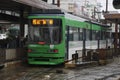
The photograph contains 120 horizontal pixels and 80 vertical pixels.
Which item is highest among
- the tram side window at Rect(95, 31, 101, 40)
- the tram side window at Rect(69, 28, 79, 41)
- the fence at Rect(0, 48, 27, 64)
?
the tram side window at Rect(69, 28, 79, 41)

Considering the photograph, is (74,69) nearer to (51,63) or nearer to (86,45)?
(51,63)

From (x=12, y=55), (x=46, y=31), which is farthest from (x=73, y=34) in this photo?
(x=12, y=55)

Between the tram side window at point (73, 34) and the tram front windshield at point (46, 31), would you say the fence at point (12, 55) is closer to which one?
the tram front windshield at point (46, 31)

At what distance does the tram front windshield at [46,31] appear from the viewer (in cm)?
2127

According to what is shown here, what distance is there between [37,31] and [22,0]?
1.94 m

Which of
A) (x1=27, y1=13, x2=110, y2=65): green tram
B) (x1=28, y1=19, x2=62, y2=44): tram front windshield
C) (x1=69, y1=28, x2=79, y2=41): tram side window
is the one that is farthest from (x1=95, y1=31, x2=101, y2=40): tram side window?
(x1=28, y1=19, x2=62, y2=44): tram front windshield

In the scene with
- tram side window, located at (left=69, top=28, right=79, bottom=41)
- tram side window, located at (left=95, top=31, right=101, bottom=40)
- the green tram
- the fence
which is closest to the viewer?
the fence

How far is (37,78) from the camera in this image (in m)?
15.9

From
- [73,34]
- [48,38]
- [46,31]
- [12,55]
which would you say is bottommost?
[12,55]

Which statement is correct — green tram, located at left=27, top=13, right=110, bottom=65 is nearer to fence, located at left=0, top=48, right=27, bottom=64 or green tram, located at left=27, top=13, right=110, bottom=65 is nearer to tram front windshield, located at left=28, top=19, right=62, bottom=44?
tram front windshield, located at left=28, top=19, right=62, bottom=44

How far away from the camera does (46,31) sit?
21406 millimetres

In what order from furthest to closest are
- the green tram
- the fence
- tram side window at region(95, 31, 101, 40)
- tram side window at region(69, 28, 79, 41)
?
tram side window at region(95, 31, 101, 40), tram side window at region(69, 28, 79, 41), the green tram, the fence

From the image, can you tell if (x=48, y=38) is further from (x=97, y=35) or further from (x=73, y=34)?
(x=97, y=35)

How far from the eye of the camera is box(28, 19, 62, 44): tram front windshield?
21.3 m
